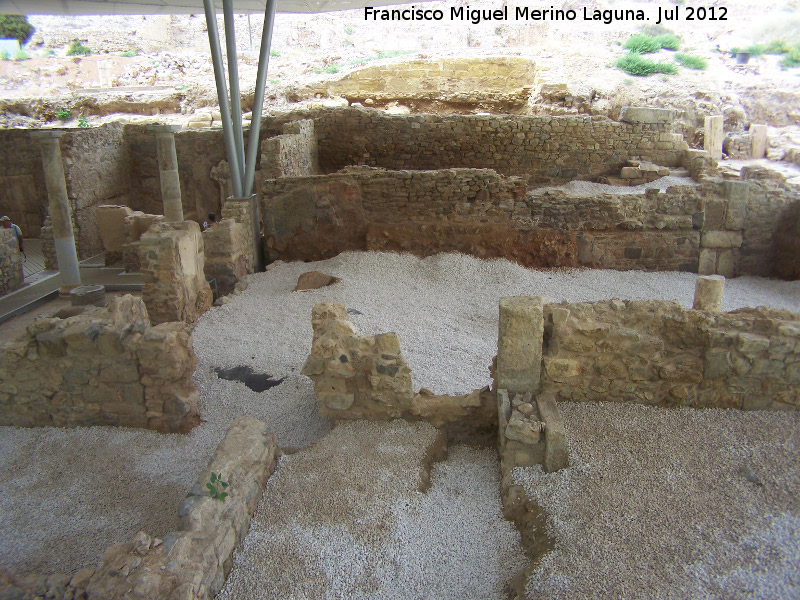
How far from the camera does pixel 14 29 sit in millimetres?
32125

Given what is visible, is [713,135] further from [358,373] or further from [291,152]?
[358,373]

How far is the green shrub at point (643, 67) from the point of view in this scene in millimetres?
20844

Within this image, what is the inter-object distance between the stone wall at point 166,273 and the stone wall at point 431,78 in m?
12.5

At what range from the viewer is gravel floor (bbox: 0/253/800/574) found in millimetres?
3908

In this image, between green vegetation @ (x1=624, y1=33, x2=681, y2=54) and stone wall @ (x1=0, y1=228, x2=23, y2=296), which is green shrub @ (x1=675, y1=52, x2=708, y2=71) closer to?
green vegetation @ (x1=624, y1=33, x2=681, y2=54)

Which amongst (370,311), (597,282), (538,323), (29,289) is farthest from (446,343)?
(29,289)

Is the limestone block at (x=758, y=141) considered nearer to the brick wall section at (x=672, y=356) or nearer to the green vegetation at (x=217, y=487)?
the brick wall section at (x=672, y=356)

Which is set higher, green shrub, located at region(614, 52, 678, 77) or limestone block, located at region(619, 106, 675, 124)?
green shrub, located at region(614, 52, 678, 77)

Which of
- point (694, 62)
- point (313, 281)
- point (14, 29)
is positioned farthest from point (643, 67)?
point (14, 29)

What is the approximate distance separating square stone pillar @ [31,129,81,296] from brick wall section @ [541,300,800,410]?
7.78 meters

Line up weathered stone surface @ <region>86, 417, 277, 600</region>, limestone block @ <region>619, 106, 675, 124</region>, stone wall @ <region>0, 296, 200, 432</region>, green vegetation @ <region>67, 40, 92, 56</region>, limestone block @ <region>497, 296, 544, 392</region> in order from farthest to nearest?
green vegetation @ <region>67, 40, 92, 56</region>
limestone block @ <region>619, 106, 675, 124</region>
stone wall @ <region>0, 296, 200, 432</region>
limestone block @ <region>497, 296, 544, 392</region>
weathered stone surface @ <region>86, 417, 277, 600</region>

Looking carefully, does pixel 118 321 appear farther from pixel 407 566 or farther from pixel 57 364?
pixel 407 566

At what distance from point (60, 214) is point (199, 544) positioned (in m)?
7.58

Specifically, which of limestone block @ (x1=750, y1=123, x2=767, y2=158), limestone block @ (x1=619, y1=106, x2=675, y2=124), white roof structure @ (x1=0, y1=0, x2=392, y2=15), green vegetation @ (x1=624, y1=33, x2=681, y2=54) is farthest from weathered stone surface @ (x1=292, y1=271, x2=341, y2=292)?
green vegetation @ (x1=624, y1=33, x2=681, y2=54)
